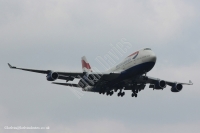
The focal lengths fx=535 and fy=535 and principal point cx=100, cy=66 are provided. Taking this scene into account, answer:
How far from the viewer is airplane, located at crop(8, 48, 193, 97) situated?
91.2 m

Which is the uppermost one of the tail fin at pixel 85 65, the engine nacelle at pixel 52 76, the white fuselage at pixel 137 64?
the tail fin at pixel 85 65

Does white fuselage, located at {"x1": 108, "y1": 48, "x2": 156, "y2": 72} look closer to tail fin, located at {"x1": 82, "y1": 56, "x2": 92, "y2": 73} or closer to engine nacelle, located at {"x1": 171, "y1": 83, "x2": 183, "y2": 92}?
engine nacelle, located at {"x1": 171, "y1": 83, "x2": 183, "y2": 92}

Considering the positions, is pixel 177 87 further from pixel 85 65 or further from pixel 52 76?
pixel 52 76

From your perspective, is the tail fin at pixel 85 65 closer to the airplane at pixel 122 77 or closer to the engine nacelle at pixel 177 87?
the airplane at pixel 122 77

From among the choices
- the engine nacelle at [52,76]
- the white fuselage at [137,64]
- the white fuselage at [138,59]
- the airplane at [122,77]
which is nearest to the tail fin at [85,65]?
the airplane at [122,77]

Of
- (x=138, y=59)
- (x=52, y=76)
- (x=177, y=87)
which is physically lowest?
(x=52, y=76)

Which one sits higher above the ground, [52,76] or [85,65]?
[85,65]

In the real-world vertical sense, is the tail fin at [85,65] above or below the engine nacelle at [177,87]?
above

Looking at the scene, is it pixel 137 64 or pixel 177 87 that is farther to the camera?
pixel 177 87

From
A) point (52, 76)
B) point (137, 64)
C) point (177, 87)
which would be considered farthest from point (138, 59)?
point (177, 87)

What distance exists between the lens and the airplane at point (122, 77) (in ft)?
299

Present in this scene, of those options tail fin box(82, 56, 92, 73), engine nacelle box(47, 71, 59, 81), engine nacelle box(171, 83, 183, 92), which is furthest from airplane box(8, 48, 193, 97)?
tail fin box(82, 56, 92, 73)

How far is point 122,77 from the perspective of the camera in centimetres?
9344

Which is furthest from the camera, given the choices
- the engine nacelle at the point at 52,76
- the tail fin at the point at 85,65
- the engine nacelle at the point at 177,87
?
the tail fin at the point at 85,65
